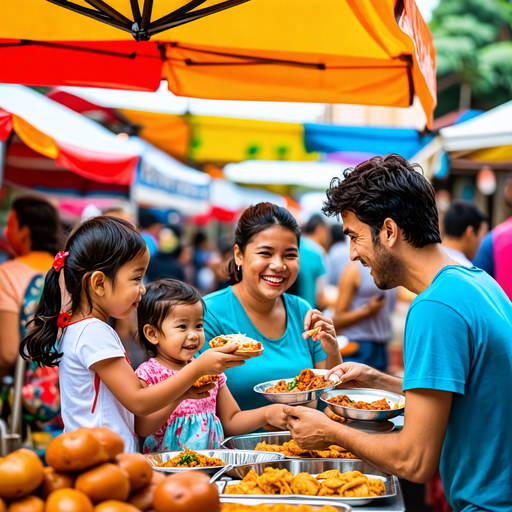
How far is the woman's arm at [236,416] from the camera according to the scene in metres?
2.83

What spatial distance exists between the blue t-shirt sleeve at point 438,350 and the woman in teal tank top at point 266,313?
1089mm

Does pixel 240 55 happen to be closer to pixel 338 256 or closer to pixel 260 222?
pixel 260 222

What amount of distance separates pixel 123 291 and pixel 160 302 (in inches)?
14.6

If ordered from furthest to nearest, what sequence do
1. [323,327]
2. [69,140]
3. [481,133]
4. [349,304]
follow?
[481,133] < [349,304] < [69,140] < [323,327]

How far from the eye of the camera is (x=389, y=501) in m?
2.03

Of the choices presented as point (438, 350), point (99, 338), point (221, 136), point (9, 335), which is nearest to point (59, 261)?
point (99, 338)

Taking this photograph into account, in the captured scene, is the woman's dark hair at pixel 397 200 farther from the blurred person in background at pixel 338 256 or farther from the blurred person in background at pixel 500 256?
the blurred person in background at pixel 338 256

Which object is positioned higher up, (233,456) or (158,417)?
(158,417)

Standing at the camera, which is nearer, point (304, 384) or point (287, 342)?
point (304, 384)

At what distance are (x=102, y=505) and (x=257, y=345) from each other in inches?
41.6

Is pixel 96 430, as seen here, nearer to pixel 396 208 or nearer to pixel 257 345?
pixel 257 345

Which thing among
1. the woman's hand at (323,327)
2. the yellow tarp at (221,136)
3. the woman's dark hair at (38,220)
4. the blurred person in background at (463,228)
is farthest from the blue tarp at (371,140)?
the woman's hand at (323,327)

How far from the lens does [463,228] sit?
19.2ft

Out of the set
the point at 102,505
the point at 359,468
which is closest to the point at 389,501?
the point at 359,468
